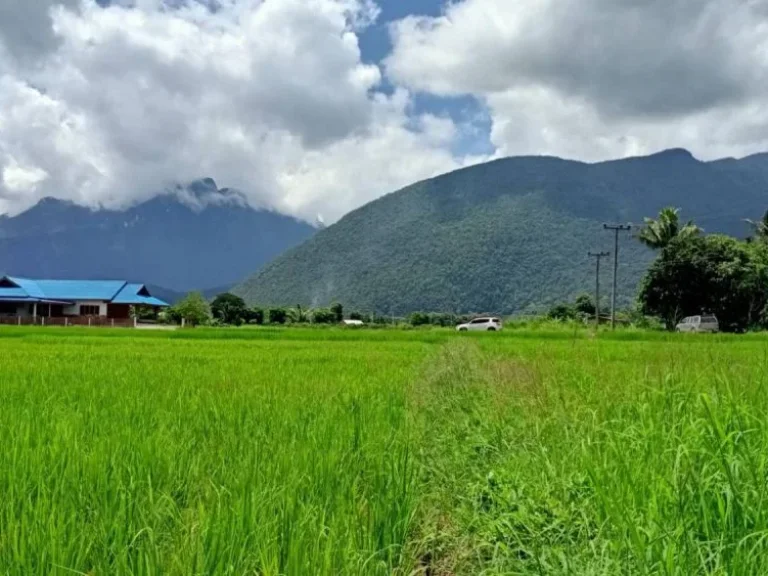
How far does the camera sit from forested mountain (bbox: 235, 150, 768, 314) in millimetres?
→ 89125

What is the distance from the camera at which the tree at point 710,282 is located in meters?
37.8

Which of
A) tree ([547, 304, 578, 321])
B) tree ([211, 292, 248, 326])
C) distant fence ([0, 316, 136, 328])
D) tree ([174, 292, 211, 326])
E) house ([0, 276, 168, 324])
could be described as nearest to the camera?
distant fence ([0, 316, 136, 328])

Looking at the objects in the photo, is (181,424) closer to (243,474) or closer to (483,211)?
(243,474)

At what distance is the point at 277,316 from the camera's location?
52406 mm

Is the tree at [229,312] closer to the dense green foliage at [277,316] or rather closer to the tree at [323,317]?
the dense green foliage at [277,316]

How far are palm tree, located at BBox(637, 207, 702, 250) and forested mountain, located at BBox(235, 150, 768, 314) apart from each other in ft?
120

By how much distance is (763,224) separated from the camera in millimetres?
42906

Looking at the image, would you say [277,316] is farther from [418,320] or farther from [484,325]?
[484,325]

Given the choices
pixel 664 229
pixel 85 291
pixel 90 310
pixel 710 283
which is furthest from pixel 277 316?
pixel 710 283

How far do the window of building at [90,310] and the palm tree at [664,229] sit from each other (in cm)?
3718

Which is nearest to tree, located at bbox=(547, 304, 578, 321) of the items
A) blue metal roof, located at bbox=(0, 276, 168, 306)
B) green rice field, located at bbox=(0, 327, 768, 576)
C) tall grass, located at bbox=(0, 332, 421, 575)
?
blue metal roof, located at bbox=(0, 276, 168, 306)

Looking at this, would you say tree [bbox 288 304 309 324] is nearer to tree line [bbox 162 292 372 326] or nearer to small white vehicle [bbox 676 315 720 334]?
tree line [bbox 162 292 372 326]

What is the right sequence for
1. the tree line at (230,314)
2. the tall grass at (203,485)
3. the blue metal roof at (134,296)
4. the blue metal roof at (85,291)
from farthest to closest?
1. the tree line at (230,314)
2. the blue metal roof at (134,296)
3. the blue metal roof at (85,291)
4. the tall grass at (203,485)

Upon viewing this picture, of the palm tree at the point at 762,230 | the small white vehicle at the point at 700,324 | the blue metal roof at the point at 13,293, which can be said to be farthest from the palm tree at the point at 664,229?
the blue metal roof at the point at 13,293
